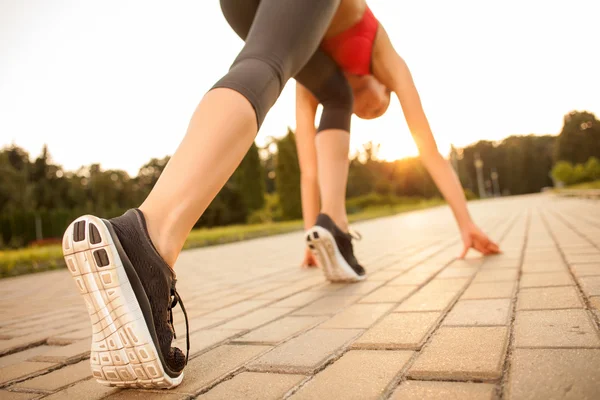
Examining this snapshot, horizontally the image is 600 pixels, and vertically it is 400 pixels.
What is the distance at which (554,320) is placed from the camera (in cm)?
132

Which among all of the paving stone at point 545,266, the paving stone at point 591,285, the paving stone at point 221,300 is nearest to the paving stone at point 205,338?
the paving stone at point 221,300

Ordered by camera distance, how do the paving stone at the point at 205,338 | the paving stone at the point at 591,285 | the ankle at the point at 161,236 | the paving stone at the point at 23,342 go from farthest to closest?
the paving stone at the point at 23,342 < the paving stone at the point at 591,285 < the paving stone at the point at 205,338 < the ankle at the point at 161,236

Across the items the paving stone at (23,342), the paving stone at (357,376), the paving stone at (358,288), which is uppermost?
the paving stone at (357,376)

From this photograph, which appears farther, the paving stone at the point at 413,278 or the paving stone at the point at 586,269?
the paving stone at the point at 413,278

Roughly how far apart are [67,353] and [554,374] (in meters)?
1.41

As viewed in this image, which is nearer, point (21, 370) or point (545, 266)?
point (21, 370)

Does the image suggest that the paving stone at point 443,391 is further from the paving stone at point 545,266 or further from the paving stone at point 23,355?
the paving stone at point 545,266

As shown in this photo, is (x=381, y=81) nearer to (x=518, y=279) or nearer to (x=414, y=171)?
(x=518, y=279)

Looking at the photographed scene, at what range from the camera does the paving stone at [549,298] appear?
149cm

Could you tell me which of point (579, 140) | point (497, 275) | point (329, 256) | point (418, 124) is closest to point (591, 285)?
point (497, 275)

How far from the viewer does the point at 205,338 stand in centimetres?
156

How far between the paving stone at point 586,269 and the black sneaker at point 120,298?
171cm

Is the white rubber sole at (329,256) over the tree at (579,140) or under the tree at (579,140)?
under

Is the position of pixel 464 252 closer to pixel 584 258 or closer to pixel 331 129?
pixel 584 258
